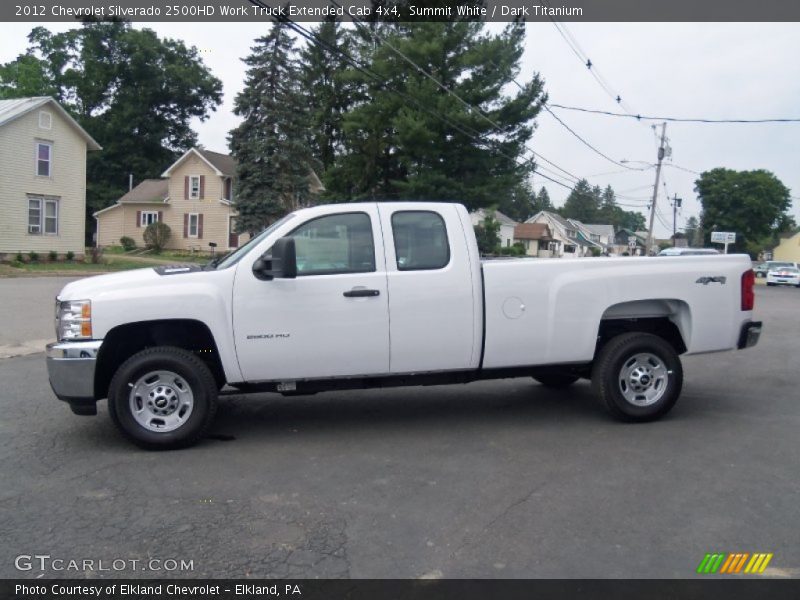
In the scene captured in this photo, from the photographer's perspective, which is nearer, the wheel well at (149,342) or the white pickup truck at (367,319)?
the white pickup truck at (367,319)

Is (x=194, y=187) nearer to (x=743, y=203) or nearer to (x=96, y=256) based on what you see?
(x=96, y=256)

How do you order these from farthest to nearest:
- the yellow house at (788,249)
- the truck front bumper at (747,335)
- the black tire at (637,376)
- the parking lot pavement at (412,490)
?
the yellow house at (788,249), the truck front bumper at (747,335), the black tire at (637,376), the parking lot pavement at (412,490)

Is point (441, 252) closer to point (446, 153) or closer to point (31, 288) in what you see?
point (31, 288)

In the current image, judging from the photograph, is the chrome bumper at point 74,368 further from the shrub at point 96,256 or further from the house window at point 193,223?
the house window at point 193,223

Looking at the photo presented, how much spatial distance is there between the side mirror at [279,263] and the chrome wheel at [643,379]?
318 centimetres

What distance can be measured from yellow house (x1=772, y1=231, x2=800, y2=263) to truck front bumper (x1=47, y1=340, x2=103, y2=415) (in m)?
99.2

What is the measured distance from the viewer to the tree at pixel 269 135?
126 feet

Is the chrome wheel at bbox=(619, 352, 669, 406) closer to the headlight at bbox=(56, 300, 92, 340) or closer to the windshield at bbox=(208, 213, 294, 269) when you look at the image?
the windshield at bbox=(208, 213, 294, 269)

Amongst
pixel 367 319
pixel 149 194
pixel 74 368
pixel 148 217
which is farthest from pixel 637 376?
pixel 149 194

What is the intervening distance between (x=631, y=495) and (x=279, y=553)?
2.39 m

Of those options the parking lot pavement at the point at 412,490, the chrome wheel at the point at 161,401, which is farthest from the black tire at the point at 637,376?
the chrome wheel at the point at 161,401

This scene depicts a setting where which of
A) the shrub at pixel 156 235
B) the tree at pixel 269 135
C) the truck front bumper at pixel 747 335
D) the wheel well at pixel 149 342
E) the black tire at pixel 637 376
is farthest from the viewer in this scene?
the shrub at pixel 156 235

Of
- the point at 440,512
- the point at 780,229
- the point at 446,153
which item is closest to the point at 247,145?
the point at 446,153

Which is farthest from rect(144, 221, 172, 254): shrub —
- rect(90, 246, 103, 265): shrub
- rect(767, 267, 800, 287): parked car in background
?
rect(767, 267, 800, 287): parked car in background
